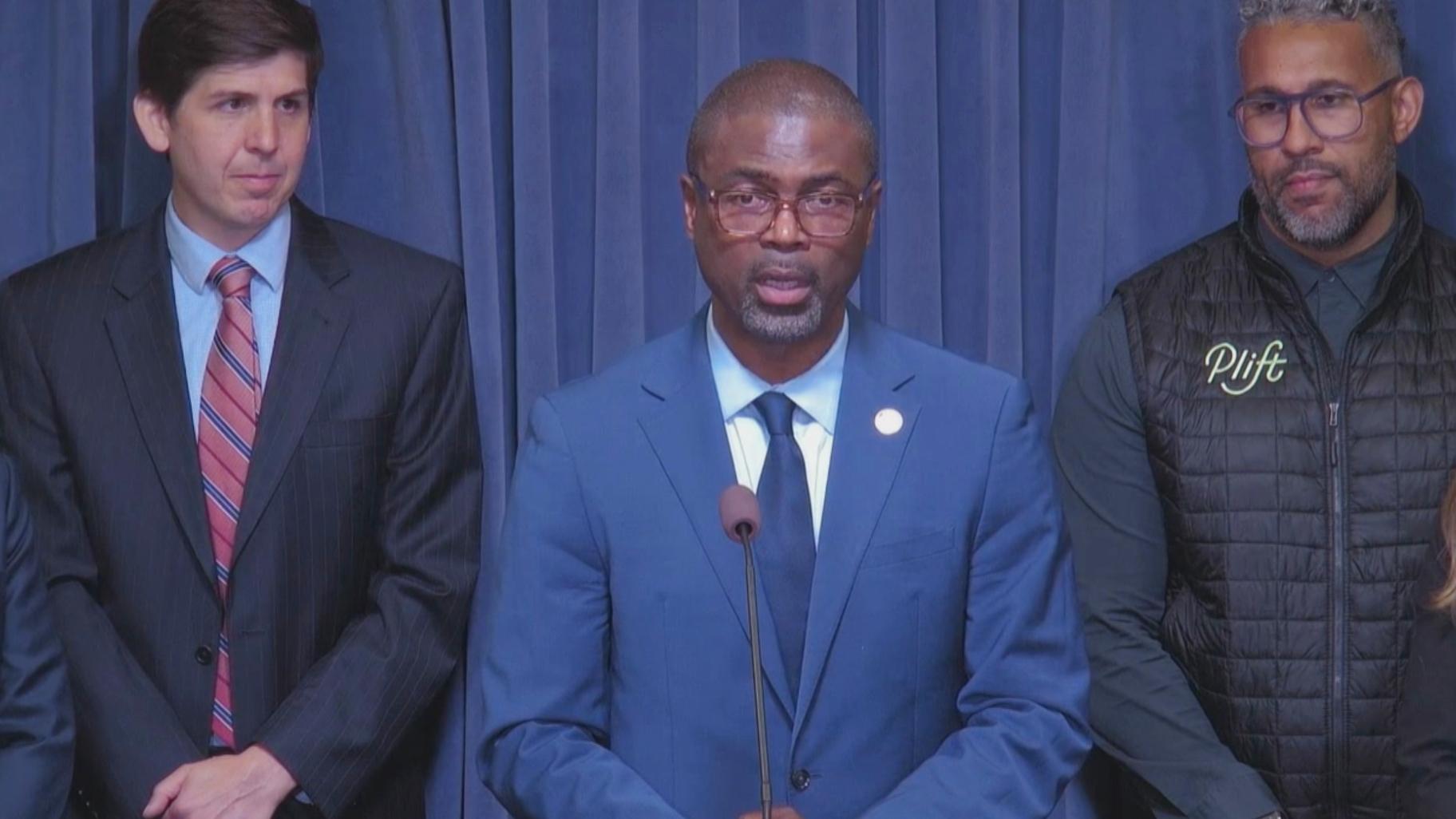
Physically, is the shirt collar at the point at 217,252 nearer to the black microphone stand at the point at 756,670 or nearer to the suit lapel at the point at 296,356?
the suit lapel at the point at 296,356

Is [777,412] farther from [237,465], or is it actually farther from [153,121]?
[153,121]

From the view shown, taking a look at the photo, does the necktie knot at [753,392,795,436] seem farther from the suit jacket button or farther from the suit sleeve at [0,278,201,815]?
the suit sleeve at [0,278,201,815]

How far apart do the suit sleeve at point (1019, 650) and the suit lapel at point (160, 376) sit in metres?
1.13

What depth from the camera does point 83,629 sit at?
292 cm

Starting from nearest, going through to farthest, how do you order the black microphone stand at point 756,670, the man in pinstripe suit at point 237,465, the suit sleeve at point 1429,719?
the black microphone stand at point 756,670 → the suit sleeve at point 1429,719 → the man in pinstripe suit at point 237,465

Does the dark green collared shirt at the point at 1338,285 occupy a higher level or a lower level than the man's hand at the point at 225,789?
higher

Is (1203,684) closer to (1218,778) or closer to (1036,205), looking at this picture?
(1218,778)

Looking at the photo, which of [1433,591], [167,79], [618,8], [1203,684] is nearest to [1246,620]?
[1203,684]

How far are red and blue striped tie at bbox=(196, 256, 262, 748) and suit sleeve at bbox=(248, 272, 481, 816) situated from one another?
10 centimetres

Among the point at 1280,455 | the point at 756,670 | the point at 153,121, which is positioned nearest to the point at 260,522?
the point at 153,121

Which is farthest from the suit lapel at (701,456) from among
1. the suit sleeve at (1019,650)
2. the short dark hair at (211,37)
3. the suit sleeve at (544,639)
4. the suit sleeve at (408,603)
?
the short dark hair at (211,37)

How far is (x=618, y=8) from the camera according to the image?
340 centimetres

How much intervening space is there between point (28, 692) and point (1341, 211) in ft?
6.50

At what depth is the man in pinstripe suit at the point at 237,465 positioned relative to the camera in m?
2.94
